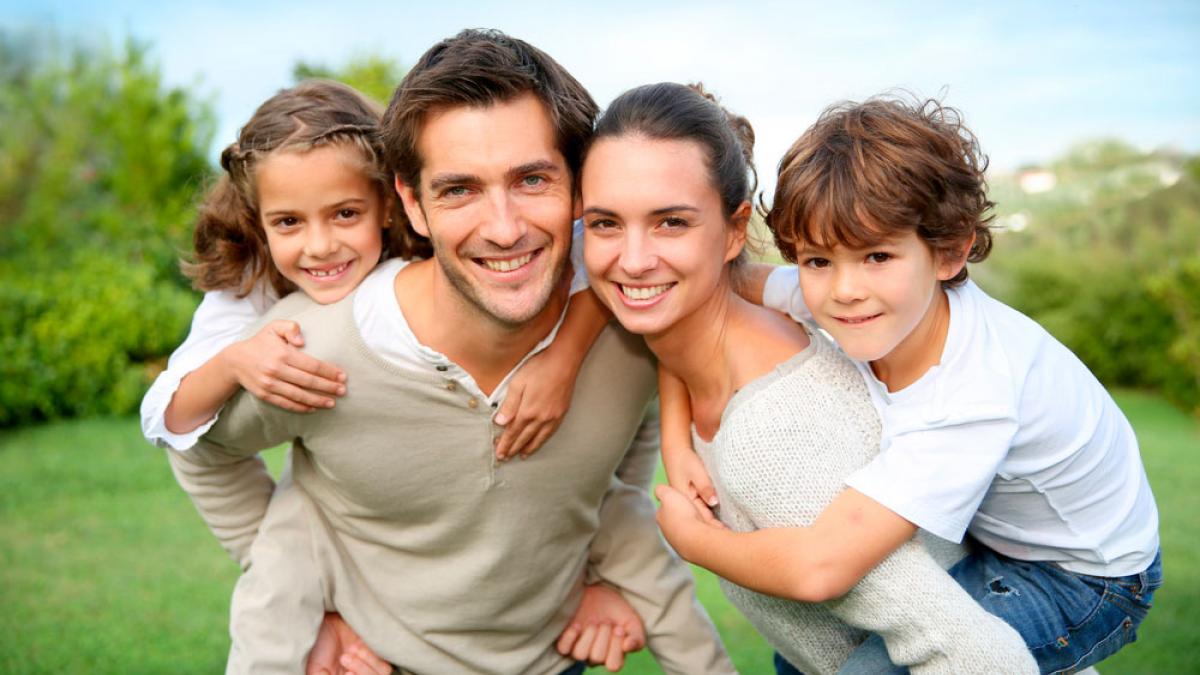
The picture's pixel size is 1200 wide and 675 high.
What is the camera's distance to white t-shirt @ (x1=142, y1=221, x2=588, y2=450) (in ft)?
10.1

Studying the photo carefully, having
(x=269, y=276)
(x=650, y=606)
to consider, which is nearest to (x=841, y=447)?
(x=650, y=606)

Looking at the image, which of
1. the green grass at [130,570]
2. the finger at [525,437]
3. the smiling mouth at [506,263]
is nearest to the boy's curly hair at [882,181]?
the smiling mouth at [506,263]

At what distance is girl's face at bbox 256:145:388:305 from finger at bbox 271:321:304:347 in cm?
21

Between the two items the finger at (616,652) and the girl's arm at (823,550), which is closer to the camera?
the girl's arm at (823,550)

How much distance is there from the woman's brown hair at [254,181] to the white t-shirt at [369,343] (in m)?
0.14

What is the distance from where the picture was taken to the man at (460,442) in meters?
2.93

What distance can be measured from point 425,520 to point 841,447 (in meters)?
1.31

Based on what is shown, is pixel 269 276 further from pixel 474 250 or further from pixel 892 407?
pixel 892 407

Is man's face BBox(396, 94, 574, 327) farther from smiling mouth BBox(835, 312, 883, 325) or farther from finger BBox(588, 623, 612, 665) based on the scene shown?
finger BBox(588, 623, 612, 665)

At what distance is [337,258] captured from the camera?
131 inches

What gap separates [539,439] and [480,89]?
39.1 inches

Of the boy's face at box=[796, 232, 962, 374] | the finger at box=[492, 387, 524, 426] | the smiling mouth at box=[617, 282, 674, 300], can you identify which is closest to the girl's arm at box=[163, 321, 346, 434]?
the finger at box=[492, 387, 524, 426]

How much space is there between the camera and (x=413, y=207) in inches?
122

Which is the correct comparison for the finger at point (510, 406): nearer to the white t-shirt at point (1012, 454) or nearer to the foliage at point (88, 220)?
the white t-shirt at point (1012, 454)
